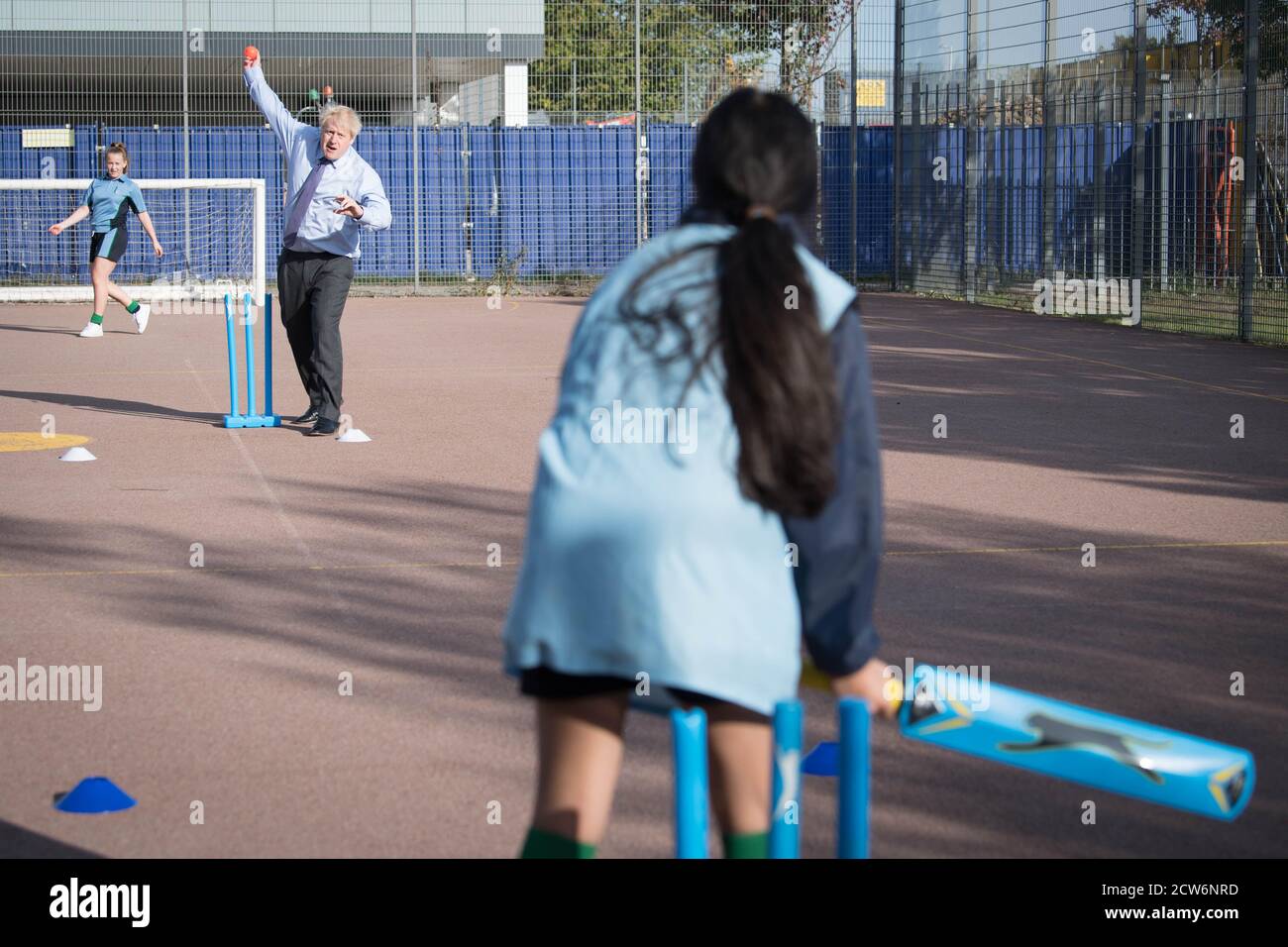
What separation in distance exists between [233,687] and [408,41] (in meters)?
24.5

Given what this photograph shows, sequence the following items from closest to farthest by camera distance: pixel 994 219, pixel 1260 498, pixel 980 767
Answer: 1. pixel 980 767
2. pixel 1260 498
3. pixel 994 219

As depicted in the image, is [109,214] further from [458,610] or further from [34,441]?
[458,610]

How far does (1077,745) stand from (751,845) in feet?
1.87

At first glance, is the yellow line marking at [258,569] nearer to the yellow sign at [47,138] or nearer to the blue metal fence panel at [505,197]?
the blue metal fence panel at [505,197]

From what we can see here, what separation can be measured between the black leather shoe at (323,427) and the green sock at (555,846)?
8895 mm

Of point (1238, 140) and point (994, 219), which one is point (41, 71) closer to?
point (994, 219)

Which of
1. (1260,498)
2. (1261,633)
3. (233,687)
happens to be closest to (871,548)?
(233,687)

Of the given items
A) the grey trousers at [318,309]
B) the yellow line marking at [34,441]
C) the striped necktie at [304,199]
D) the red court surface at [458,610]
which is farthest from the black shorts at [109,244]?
the striped necktie at [304,199]

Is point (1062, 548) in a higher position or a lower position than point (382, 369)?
lower

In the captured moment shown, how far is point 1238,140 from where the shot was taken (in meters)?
17.8

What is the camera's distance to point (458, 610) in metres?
6.71

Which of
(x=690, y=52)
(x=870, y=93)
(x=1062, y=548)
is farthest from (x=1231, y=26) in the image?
(x=1062, y=548)

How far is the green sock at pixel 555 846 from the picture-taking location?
108 inches

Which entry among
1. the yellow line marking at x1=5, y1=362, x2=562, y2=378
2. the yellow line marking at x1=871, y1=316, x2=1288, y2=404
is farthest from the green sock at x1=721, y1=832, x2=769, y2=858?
the yellow line marking at x1=5, y1=362, x2=562, y2=378
